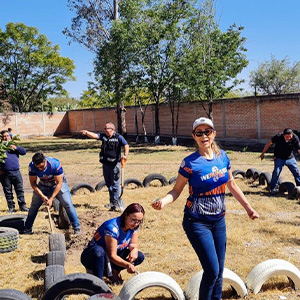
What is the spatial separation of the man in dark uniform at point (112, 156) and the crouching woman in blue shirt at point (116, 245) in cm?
391

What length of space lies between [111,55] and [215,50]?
610 centimetres

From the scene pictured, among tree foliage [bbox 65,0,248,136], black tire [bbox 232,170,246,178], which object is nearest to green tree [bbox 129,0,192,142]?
tree foliage [bbox 65,0,248,136]

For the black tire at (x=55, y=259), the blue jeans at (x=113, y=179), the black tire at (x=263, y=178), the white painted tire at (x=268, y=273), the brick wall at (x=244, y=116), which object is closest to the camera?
the white painted tire at (x=268, y=273)

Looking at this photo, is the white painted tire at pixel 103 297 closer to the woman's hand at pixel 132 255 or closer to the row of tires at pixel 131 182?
the woman's hand at pixel 132 255

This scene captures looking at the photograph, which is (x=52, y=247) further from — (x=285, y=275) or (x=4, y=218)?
(x=285, y=275)

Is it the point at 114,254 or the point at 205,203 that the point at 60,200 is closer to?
the point at 114,254

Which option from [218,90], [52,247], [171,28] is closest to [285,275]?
[52,247]

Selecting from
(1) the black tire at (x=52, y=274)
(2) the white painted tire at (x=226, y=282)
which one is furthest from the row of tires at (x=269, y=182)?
(1) the black tire at (x=52, y=274)

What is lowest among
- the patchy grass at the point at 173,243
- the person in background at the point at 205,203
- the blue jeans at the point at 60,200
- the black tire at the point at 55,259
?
the patchy grass at the point at 173,243

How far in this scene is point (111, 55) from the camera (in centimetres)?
2388

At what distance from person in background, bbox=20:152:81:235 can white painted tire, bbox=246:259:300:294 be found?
3.48m

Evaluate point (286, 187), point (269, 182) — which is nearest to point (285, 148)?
point (286, 187)

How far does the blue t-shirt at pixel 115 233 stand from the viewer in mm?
4309

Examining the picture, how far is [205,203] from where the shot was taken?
3.58 m
